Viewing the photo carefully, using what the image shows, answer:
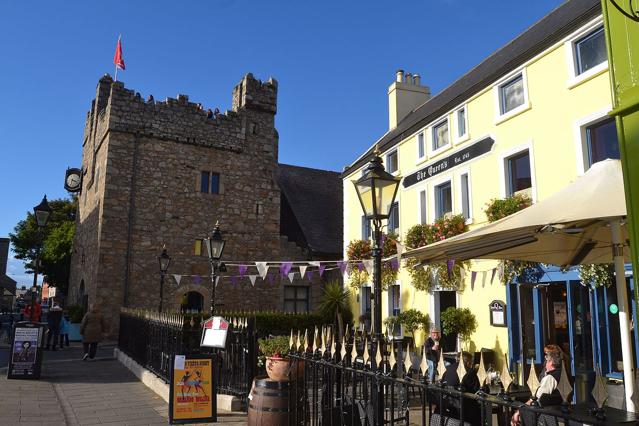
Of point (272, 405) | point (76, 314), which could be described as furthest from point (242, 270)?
point (272, 405)

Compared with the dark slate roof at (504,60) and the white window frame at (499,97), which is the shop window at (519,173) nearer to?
the white window frame at (499,97)

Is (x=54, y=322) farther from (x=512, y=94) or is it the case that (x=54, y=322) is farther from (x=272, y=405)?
(x=512, y=94)

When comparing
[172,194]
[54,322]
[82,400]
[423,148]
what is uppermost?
[423,148]

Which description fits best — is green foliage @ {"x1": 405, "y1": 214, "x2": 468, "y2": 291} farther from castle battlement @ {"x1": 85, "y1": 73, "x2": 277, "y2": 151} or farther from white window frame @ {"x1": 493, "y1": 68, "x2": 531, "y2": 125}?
castle battlement @ {"x1": 85, "y1": 73, "x2": 277, "y2": 151}

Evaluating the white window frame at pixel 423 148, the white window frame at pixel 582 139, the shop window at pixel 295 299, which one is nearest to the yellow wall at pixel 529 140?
the white window frame at pixel 582 139

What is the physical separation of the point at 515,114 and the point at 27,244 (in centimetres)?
3961

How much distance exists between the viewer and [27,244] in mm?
39844

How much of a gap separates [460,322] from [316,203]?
50.5ft

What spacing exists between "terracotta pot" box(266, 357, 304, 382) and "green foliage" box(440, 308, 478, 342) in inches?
317

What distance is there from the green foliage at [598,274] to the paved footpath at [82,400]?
6900mm

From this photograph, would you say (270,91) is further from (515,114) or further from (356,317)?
(515,114)

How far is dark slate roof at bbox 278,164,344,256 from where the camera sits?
2502 cm

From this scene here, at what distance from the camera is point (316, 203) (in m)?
27.7

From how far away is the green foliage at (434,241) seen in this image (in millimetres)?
13758
